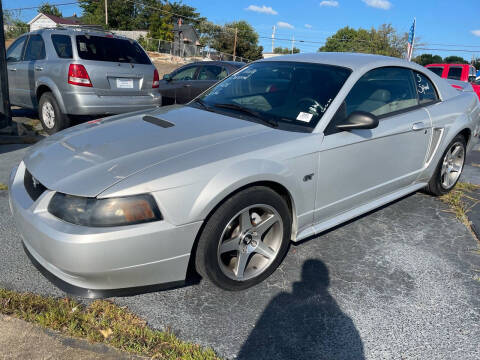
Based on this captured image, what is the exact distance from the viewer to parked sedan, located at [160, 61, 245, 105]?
816 centimetres

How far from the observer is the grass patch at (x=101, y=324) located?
2000 mm

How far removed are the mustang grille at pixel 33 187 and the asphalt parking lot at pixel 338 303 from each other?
625 millimetres

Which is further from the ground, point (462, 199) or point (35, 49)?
point (35, 49)

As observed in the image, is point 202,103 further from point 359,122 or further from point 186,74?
point 186,74

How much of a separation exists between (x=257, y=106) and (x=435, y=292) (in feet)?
6.31

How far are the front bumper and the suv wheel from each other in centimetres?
438

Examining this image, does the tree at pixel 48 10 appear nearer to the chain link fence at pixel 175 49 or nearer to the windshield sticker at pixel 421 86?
the chain link fence at pixel 175 49

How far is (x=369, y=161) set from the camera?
3139mm

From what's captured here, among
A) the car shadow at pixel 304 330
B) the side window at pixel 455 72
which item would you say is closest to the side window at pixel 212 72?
the car shadow at pixel 304 330

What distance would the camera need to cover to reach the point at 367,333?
87.9 inches

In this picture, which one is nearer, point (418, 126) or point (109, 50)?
point (418, 126)

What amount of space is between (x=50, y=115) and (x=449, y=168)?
6.08 meters

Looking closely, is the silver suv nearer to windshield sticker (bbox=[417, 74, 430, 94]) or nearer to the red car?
windshield sticker (bbox=[417, 74, 430, 94])

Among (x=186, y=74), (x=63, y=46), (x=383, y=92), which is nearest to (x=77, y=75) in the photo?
(x=63, y=46)
